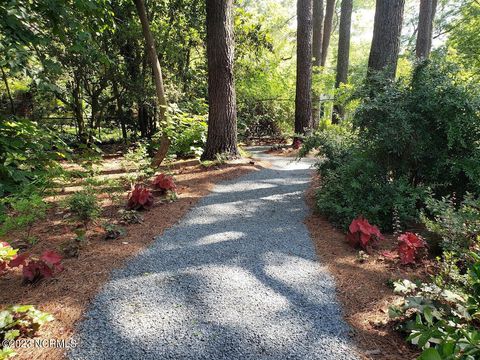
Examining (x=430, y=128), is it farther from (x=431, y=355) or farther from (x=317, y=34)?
(x=317, y=34)

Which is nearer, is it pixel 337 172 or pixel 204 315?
pixel 204 315

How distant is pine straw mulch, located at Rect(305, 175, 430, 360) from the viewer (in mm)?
1945

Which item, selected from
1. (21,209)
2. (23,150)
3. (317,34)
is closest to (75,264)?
(21,209)

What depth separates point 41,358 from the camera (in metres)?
1.77

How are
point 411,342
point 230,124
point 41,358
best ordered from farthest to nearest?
point 230,124 → point 411,342 → point 41,358

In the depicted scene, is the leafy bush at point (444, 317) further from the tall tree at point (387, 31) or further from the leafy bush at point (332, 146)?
the tall tree at point (387, 31)

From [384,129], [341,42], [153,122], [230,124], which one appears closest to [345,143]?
[384,129]

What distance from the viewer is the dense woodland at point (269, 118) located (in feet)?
8.77

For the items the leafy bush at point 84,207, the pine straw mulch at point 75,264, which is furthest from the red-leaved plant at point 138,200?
the leafy bush at point 84,207

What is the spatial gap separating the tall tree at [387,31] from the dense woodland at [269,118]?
0.07 ft

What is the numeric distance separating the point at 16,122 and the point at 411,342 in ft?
13.4

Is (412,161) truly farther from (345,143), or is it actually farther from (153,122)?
(153,122)

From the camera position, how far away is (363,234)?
10.3 feet

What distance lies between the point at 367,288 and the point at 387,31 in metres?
5.14
